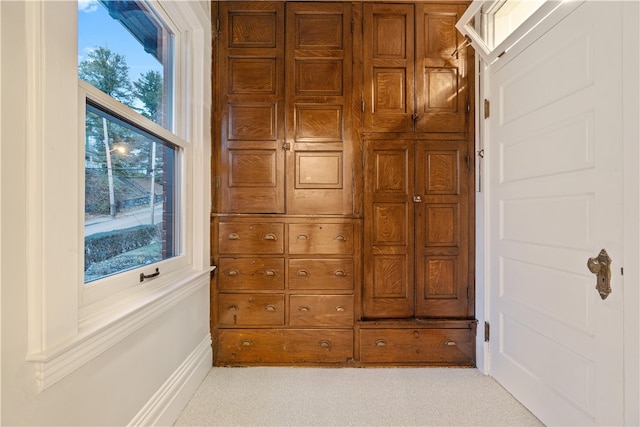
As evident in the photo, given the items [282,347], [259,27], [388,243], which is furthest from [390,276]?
[259,27]

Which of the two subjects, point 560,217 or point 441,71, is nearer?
point 560,217

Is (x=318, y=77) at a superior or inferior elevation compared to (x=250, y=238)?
superior

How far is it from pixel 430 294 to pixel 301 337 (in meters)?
0.95

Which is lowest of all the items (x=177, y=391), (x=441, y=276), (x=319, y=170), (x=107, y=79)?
(x=177, y=391)

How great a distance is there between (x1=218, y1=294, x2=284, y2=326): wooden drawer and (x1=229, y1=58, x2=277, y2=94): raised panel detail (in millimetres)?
1442

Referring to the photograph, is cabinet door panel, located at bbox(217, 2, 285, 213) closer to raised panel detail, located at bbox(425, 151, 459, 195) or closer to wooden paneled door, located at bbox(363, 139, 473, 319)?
wooden paneled door, located at bbox(363, 139, 473, 319)

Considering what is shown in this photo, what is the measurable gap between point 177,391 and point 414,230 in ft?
5.63

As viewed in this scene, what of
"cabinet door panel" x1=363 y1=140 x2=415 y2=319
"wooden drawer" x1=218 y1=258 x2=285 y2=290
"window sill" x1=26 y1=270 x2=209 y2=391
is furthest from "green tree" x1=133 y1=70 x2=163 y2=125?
"cabinet door panel" x1=363 y1=140 x2=415 y2=319

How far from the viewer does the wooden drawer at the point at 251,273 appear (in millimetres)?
1978

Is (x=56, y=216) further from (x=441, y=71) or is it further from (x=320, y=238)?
(x=441, y=71)

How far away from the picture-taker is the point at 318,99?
200cm

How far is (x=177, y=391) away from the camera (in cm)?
151

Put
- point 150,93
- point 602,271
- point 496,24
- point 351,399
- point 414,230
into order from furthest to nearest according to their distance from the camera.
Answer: point 414,230 < point 496,24 < point 351,399 < point 150,93 < point 602,271

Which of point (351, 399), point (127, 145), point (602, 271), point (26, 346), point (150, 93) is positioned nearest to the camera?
point (26, 346)
